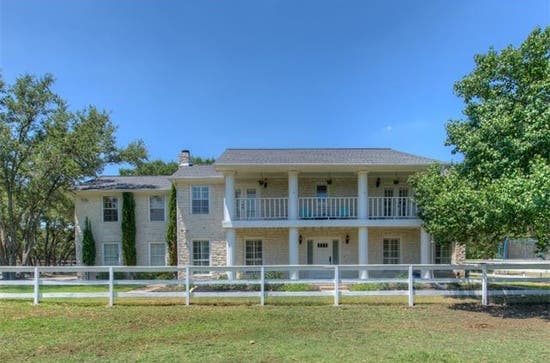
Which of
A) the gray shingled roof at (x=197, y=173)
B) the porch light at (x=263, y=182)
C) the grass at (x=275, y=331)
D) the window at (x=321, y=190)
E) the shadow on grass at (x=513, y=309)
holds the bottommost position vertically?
the shadow on grass at (x=513, y=309)

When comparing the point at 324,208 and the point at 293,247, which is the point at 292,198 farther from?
the point at 293,247

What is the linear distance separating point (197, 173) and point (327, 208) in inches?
272

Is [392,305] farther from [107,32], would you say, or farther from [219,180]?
[107,32]

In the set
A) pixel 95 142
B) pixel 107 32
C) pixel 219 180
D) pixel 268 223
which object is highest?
pixel 107 32

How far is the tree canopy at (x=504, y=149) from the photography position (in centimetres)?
882

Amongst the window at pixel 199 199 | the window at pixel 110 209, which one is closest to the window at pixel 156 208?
the window at pixel 110 209

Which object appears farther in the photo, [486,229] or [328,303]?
[328,303]

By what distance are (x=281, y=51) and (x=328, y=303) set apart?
1278 cm

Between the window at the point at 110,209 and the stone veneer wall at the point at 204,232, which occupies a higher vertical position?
the window at the point at 110,209

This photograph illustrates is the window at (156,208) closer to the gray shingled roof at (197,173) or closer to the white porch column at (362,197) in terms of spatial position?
the gray shingled roof at (197,173)

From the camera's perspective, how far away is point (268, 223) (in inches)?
693

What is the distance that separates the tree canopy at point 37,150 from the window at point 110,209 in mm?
2030

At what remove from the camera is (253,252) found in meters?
19.8

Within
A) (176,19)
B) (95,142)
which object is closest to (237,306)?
(176,19)
